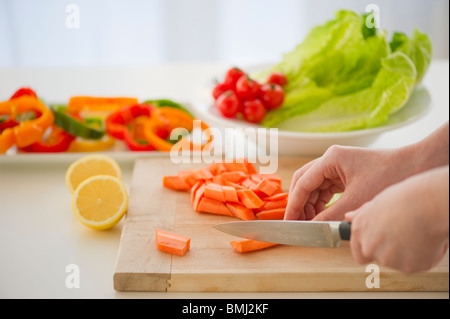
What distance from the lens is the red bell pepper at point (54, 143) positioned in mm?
2006

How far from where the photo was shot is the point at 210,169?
5.74 feet

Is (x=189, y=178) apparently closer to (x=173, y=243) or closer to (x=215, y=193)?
(x=215, y=193)

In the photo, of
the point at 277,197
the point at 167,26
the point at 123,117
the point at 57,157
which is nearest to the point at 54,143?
the point at 57,157

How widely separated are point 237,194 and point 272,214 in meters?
0.11

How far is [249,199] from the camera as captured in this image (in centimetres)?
157

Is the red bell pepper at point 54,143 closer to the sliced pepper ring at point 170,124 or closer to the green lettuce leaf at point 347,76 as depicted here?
the sliced pepper ring at point 170,124

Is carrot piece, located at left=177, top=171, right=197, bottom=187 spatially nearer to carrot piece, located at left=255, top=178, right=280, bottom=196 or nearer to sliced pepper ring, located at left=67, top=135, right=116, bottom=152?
carrot piece, located at left=255, top=178, right=280, bottom=196

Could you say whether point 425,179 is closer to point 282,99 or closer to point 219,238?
point 219,238

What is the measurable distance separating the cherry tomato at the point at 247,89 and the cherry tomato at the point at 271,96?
0.02m

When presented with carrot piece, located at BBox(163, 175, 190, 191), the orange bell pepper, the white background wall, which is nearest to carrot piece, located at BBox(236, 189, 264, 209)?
carrot piece, located at BBox(163, 175, 190, 191)

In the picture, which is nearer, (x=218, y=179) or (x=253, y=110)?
(x=218, y=179)

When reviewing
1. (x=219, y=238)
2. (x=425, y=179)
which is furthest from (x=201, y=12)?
(x=425, y=179)

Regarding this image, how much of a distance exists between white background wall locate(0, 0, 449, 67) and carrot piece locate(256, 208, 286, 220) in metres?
2.56

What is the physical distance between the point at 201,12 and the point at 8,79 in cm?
168
